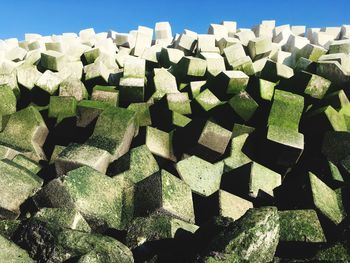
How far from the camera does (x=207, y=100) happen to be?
524 centimetres

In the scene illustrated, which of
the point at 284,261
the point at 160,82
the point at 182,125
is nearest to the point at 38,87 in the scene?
the point at 160,82

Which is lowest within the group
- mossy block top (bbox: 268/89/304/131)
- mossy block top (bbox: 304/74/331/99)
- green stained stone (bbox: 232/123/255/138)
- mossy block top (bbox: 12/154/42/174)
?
mossy block top (bbox: 12/154/42/174)

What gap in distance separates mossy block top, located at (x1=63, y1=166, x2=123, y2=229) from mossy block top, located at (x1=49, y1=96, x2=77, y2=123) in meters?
1.66

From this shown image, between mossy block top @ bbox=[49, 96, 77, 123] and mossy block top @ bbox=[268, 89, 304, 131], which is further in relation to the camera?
mossy block top @ bbox=[49, 96, 77, 123]

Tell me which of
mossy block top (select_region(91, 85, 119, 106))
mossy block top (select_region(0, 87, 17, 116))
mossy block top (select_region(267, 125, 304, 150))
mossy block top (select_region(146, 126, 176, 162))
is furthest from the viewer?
mossy block top (select_region(0, 87, 17, 116))

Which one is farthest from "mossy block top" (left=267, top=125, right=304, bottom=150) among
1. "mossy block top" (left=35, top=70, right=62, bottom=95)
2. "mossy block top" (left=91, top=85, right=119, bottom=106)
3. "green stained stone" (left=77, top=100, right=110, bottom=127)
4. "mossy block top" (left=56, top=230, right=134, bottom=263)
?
"mossy block top" (left=35, top=70, right=62, bottom=95)

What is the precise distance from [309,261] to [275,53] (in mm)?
5128

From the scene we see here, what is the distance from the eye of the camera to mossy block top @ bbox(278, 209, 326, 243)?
123 inches

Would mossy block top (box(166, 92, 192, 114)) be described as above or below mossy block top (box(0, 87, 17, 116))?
above

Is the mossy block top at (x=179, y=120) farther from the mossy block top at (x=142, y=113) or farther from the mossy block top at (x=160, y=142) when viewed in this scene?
the mossy block top at (x=142, y=113)

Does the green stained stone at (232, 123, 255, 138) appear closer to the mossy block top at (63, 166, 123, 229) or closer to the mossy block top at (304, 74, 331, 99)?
the mossy block top at (304, 74, 331, 99)

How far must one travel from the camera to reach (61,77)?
6090 mm

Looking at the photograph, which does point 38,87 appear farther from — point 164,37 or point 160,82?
point 164,37

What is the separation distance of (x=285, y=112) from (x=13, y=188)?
293 centimetres
